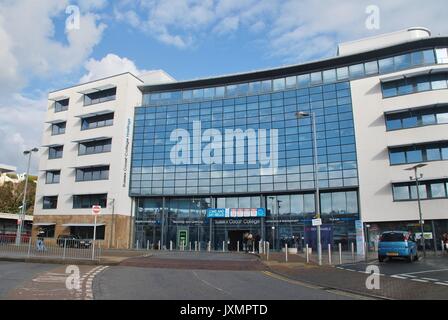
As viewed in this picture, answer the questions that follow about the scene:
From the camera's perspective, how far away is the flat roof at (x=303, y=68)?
41344 mm

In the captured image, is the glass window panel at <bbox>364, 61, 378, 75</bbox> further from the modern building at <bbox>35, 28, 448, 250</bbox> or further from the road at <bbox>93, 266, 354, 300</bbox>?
the road at <bbox>93, 266, 354, 300</bbox>

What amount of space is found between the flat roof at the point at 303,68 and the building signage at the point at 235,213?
16068 millimetres

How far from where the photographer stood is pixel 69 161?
177 feet

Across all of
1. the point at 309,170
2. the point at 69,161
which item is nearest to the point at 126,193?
the point at 69,161

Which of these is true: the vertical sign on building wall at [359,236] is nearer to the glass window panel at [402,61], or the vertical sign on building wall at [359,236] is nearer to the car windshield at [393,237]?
the car windshield at [393,237]

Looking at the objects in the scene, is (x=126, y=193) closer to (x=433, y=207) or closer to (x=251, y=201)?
(x=251, y=201)

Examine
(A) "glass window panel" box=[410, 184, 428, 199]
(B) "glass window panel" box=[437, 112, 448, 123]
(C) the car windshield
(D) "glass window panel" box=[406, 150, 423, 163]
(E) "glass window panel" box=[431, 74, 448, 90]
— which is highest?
(E) "glass window panel" box=[431, 74, 448, 90]

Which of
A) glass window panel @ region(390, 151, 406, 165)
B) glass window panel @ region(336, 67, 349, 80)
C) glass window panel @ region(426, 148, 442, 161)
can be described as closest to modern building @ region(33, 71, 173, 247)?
glass window panel @ region(336, 67, 349, 80)

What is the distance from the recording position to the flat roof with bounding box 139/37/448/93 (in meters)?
41.3

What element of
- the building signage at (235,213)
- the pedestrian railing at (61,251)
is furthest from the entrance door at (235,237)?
the pedestrian railing at (61,251)

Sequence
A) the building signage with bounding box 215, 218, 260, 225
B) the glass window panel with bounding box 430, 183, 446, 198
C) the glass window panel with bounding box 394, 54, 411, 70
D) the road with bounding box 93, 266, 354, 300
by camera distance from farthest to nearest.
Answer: the building signage with bounding box 215, 218, 260, 225 < the glass window panel with bounding box 394, 54, 411, 70 < the glass window panel with bounding box 430, 183, 446, 198 < the road with bounding box 93, 266, 354, 300

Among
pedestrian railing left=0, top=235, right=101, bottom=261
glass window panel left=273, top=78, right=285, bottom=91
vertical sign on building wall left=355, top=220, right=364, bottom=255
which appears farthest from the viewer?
glass window panel left=273, top=78, right=285, bottom=91

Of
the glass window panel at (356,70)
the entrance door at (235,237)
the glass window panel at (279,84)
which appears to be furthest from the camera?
the glass window panel at (279,84)

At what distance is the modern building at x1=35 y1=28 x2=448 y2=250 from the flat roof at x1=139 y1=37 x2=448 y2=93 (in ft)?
0.50
